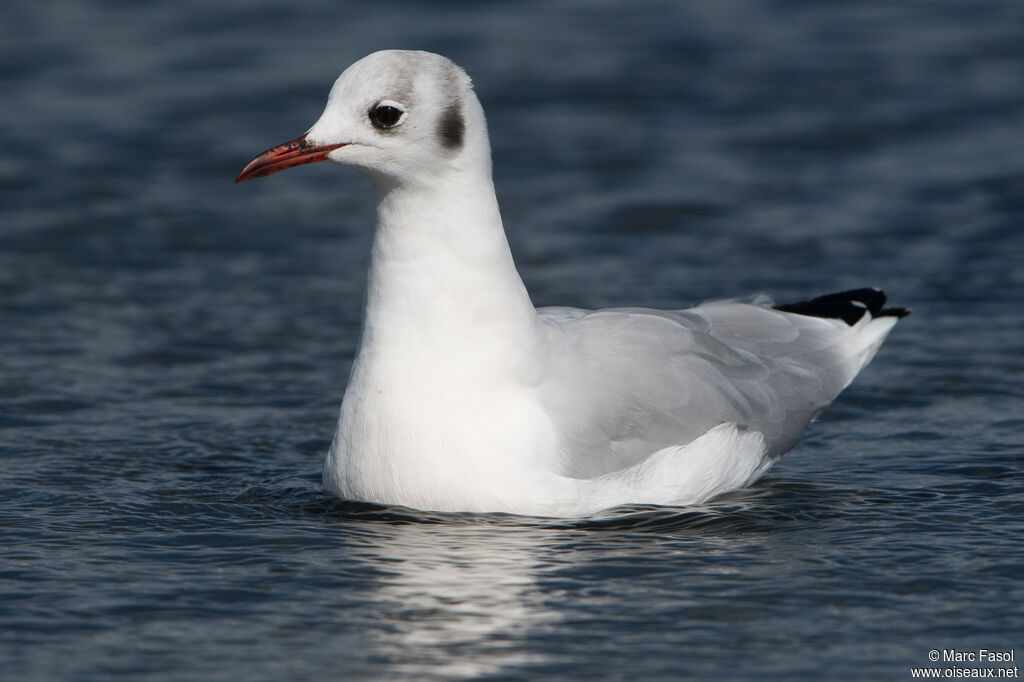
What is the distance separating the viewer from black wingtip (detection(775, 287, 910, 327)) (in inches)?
313

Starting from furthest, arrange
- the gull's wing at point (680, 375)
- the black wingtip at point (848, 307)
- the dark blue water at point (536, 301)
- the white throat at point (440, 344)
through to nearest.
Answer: the black wingtip at point (848, 307) → the gull's wing at point (680, 375) → the white throat at point (440, 344) → the dark blue water at point (536, 301)

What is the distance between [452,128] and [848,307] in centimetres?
266

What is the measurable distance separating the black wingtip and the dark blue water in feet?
1.72

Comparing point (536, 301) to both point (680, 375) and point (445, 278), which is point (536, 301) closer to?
point (680, 375)

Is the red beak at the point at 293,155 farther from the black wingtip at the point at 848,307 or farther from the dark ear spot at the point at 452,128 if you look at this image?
the black wingtip at the point at 848,307

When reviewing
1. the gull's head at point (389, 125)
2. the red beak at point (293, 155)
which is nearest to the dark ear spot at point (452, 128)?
the gull's head at point (389, 125)

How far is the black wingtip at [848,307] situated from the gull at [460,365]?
148cm

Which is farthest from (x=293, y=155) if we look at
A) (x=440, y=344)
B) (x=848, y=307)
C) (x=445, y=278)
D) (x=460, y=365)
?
(x=848, y=307)

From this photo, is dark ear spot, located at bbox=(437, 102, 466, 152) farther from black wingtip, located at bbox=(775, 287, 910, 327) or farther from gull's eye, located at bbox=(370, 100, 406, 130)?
black wingtip, located at bbox=(775, 287, 910, 327)

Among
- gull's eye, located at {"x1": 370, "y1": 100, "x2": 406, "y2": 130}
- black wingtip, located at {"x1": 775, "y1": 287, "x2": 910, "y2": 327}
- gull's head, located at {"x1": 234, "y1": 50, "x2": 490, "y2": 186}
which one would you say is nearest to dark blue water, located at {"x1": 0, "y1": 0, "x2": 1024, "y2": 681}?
black wingtip, located at {"x1": 775, "y1": 287, "x2": 910, "y2": 327}

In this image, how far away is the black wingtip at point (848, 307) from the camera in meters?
7.94

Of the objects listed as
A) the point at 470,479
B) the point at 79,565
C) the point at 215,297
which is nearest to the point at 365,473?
the point at 470,479

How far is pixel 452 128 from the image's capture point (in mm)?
6168

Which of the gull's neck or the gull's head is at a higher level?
the gull's head
